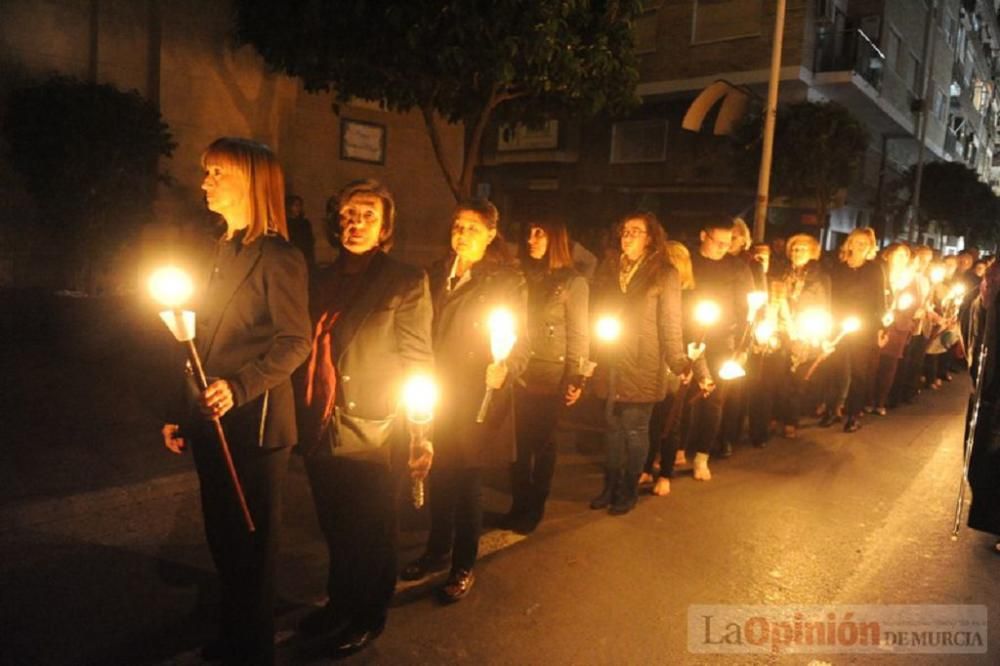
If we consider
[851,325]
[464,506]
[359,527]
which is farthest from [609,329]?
[851,325]

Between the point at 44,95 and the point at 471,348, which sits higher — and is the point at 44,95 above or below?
above

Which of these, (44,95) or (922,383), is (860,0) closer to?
(922,383)

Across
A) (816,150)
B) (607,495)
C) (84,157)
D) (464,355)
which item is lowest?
(607,495)

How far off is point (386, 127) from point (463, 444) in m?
11.1

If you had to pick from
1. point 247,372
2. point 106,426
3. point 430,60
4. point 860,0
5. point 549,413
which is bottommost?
point 106,426

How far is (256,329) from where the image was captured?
279 centimetres

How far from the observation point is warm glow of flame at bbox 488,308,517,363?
3.79m

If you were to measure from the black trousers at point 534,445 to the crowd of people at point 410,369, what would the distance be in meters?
0.01

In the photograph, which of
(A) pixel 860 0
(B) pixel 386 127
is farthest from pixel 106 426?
(A) pixel 860 0

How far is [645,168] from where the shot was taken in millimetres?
23344

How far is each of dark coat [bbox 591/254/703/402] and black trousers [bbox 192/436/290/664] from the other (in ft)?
8.61

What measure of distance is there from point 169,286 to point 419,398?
1.16 metres

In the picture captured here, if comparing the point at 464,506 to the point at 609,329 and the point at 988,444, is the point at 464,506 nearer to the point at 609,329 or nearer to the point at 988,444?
the point at 609,329

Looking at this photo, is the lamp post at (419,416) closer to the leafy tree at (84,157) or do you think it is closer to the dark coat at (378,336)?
the dark coat at (378,336)
